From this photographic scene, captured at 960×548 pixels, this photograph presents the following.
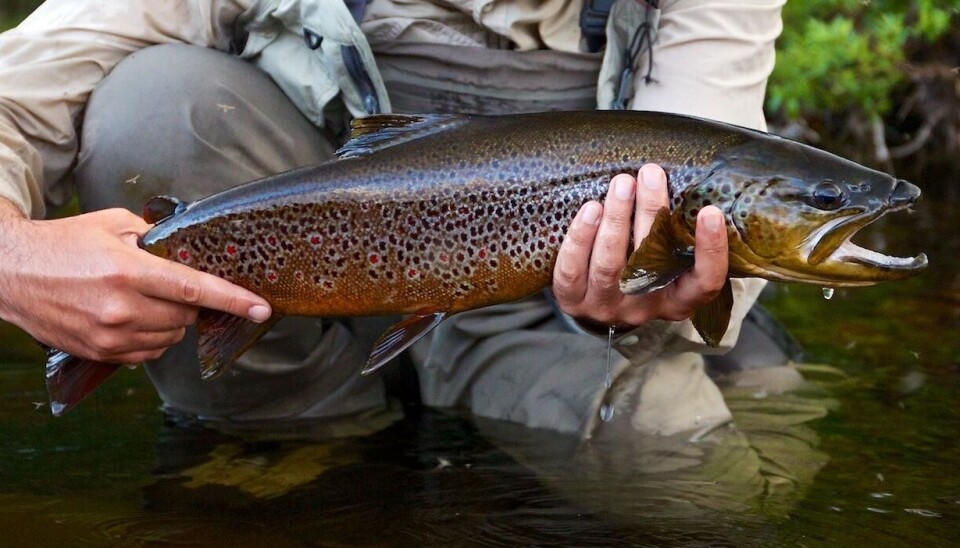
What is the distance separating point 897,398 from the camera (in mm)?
3066

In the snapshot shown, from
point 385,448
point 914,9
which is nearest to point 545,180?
point 385,448

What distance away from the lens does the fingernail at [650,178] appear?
6.77 feet

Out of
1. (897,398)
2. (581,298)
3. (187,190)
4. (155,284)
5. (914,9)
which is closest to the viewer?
(155,284)

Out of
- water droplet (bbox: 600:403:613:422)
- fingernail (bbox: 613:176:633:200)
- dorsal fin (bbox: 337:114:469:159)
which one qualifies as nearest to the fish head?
fingernail (bbox: 613:176:633:200)

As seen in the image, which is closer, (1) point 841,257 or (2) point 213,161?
(1) point 841,257

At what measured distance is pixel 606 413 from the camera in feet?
9.07

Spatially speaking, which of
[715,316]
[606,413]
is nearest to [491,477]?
[606,413]

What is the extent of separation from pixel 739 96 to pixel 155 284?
1.35 metres

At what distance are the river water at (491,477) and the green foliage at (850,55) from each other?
3.16 meters

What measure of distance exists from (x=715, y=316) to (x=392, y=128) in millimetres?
687

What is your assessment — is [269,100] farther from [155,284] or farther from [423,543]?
[423,543]

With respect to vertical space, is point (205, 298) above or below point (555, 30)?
below

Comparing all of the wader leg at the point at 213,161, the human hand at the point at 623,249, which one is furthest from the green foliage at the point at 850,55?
the human hand at the point at 623,249

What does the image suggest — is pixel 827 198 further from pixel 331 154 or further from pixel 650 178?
pixel 331 154
